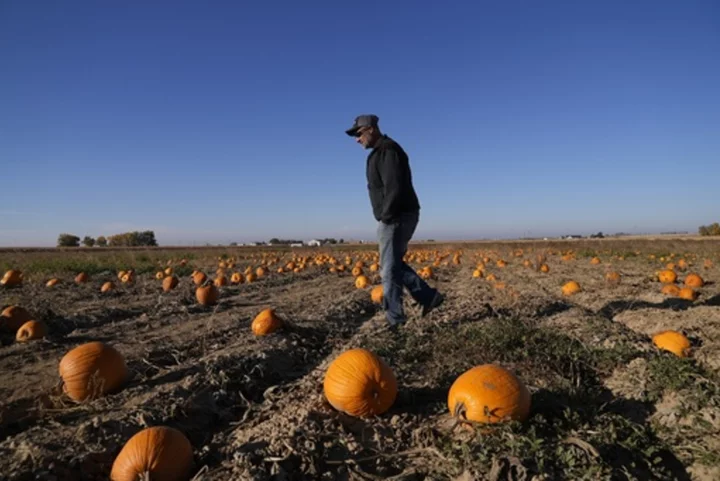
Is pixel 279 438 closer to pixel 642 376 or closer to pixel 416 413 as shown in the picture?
pixel 416 413

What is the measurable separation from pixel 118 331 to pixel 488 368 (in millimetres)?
5425

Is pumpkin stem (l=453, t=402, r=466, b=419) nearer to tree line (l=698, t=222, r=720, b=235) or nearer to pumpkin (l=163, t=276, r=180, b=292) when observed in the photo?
pumpkin (l=163, t=276, r=180, b=292)

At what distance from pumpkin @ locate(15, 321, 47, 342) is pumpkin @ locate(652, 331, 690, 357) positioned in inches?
272

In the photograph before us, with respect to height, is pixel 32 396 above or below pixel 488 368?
below

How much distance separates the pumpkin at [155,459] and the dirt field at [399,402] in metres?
0.15

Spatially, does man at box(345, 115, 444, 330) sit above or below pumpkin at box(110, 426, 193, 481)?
above

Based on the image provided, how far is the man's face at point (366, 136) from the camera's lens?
17.0 ft

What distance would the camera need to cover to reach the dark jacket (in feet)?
16.3

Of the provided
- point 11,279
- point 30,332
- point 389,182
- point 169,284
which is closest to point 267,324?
point 389,182

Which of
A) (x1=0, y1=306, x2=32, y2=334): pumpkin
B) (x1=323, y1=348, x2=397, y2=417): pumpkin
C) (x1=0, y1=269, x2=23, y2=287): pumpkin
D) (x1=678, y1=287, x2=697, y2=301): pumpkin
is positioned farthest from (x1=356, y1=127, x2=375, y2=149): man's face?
(x1=0, y1=269, x2=23, y2=287): pumpkin

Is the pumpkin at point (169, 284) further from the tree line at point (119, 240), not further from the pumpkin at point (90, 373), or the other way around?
the tree line at point (119, 240)

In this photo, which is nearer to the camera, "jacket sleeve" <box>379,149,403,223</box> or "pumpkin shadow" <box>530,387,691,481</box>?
"pumpkin shadow" <box>530,387,691,481</box>

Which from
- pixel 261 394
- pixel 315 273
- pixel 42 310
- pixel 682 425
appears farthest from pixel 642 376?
pixel 315 273

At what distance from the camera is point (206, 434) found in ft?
10.2
